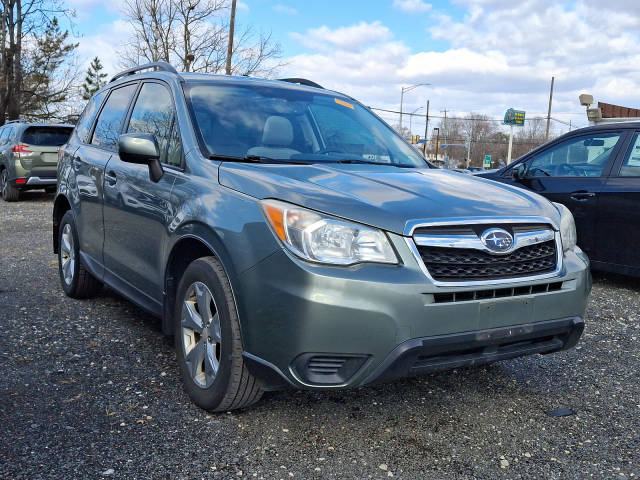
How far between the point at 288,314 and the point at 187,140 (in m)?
1.38

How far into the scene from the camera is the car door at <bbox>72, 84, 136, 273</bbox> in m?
4.42

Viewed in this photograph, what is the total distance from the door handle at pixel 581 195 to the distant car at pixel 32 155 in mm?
11193

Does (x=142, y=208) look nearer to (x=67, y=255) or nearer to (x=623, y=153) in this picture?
(x=67, y=255)

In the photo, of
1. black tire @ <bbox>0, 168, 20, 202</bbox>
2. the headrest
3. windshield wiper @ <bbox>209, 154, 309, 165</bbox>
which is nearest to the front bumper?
windshield wiper @ <bbox>209, 154, 309, 165</bbox>

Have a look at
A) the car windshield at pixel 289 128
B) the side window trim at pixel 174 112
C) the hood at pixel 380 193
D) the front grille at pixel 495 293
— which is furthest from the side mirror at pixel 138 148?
the front grille at pixel 495 293

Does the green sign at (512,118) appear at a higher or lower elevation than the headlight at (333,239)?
higher

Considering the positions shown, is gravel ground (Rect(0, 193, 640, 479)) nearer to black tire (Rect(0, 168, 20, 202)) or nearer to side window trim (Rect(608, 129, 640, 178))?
side window trim (Rect(608, 129, 640, 178))

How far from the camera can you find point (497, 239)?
269 centimetres

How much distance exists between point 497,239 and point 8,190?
14.1 meters

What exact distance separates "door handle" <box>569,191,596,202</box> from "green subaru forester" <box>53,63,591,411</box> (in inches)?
118

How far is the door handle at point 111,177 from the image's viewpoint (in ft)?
13.5

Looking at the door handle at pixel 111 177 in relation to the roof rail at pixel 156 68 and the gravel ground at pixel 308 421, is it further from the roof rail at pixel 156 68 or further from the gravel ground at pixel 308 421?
the gravel ground at pixel 308 421

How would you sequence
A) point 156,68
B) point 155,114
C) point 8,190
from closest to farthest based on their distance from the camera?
point 155,114
point 156,68
point 8,190

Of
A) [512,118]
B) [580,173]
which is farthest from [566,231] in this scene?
[512,118]
